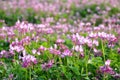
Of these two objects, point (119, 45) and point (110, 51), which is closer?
point (110, 51)

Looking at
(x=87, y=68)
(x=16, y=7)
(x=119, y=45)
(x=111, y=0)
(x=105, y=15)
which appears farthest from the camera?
(x=111, y=0)

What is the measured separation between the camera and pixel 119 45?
6.16m

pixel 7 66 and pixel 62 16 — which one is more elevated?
pixel 62 16

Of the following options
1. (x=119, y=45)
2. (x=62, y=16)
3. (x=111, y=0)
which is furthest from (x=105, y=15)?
(x=119, y=45)

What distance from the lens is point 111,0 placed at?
1255 centimetres

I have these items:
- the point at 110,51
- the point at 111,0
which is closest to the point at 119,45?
the point at 110,51

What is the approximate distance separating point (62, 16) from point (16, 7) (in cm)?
170

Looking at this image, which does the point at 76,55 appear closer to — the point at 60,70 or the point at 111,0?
the point at 60,70

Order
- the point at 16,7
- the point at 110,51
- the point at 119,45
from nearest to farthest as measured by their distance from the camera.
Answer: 1. the point at 110,51
2. the point at 119,45
3. the point at 16,7

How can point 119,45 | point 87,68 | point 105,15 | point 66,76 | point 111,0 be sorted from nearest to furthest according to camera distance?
point 66,76
point 87,68
point 119,45
point 105,15
point 111,0

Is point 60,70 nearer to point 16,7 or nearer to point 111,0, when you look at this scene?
point 16,7

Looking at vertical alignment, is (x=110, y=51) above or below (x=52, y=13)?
below

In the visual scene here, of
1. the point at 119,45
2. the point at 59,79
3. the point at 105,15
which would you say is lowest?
the point at 59,79

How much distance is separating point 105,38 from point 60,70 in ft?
2.65
